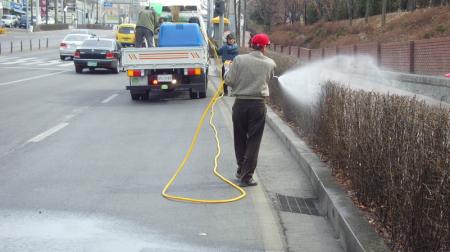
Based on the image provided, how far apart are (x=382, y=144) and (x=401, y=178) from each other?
2.61 feet

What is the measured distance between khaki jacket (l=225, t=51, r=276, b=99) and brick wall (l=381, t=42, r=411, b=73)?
39.6 ft

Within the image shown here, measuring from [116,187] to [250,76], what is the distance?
208cm

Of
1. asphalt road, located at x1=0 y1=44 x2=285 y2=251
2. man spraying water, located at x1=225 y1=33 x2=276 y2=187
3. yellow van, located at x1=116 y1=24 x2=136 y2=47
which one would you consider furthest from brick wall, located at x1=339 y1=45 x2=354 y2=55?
yellow van, located at x1=116 y1=24 x2=136 y2=47

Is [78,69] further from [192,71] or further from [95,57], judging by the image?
[192,71]

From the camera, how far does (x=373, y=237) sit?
499 cm

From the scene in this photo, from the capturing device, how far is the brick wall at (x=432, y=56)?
16266mm

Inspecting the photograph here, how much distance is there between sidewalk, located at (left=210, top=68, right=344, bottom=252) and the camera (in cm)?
575

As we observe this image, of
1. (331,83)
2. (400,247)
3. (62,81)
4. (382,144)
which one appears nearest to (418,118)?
(382,144)

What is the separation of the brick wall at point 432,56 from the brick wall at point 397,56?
1.67 feet

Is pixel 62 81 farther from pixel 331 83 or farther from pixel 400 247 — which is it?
pixel 400 247

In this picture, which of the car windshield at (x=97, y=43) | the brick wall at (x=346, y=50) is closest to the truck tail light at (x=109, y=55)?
the car windshield at (x=97, y=43)

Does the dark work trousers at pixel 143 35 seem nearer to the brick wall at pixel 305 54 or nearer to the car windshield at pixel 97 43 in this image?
the brick wall at pixel 305 54

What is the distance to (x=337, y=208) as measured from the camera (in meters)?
5.96

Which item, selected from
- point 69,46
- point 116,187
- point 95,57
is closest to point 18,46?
point 69,46
